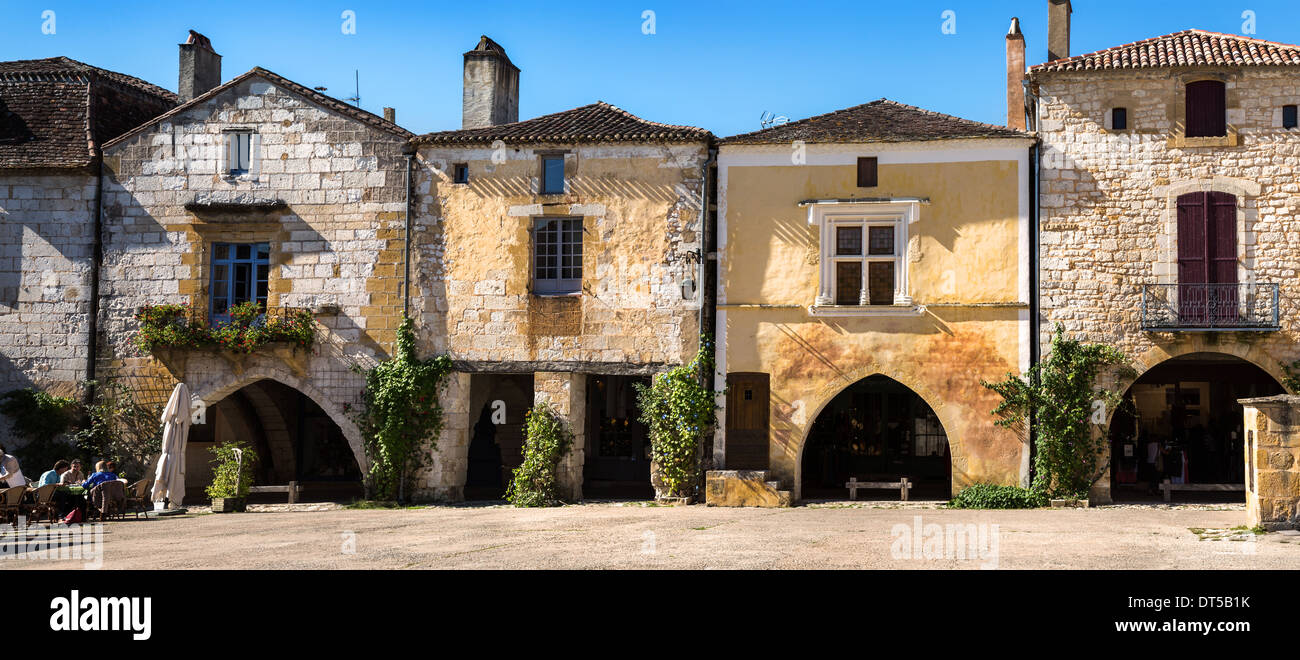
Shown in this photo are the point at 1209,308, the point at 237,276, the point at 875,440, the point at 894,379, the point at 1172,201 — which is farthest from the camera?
the point at 875,440

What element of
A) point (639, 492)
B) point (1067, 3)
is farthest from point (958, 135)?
point (639, 492)

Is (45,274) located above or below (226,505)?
above

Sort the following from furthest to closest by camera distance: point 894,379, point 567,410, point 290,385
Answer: point 290,385 < point 567,410 < point 894,379

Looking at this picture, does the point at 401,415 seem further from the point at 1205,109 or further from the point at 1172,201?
the point at 1205,109

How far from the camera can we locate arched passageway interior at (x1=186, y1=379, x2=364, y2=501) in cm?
2284

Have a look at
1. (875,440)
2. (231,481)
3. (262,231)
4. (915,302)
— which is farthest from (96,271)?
(875,440)

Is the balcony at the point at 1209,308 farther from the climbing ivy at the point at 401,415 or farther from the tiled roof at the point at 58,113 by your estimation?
the tiled roof at the point at 58,113

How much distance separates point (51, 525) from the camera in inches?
631

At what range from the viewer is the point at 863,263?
19.2m

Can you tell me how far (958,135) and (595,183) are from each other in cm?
572

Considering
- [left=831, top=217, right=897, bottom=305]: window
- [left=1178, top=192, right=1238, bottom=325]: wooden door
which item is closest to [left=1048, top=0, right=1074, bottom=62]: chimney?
[left=1178, top=192, right=1238, bottom=325]: wooden door

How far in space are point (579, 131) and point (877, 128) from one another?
4759 mm

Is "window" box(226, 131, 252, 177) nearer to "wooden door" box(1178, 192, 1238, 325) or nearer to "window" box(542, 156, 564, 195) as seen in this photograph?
"window" box(542, 156, 564, 195)

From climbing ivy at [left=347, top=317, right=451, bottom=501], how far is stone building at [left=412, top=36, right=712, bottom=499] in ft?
0.96
